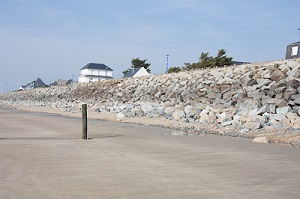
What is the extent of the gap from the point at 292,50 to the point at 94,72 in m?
65.4

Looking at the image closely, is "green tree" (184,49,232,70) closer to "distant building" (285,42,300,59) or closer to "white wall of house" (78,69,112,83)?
"distant building" (285,42,300,59)

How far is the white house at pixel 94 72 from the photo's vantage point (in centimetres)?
9406

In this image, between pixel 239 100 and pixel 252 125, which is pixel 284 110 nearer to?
pixel 252 125

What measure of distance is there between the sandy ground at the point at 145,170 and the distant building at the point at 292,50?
29.8 m

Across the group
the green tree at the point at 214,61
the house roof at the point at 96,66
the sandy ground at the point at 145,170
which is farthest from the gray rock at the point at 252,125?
the house roof at the point at 96,66

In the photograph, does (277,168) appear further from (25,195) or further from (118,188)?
(25,195)

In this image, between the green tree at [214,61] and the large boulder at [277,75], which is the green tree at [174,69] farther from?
the large boulder at [277,75]

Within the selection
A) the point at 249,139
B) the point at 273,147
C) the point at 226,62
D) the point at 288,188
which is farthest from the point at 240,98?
the point at 226,62

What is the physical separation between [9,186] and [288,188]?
152 inches

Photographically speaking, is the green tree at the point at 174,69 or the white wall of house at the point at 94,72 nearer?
the green tree at the point at 174,69

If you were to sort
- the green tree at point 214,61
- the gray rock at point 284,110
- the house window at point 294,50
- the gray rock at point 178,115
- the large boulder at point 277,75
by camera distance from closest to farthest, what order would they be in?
the gray rock at point 284,110 < the gray rock at point 178,115 < the large boulder at point 277,75 < the house window at point 294,50 < the green tree at point 214,61

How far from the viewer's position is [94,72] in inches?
3745

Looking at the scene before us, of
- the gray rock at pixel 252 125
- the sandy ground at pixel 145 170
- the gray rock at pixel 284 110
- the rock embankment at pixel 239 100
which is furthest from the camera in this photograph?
the gray rock at pixel 284 110

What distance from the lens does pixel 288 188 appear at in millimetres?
4910
